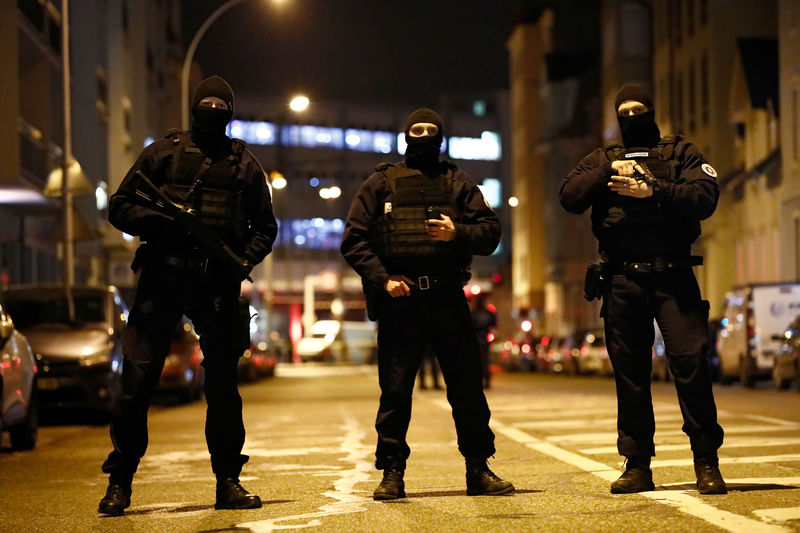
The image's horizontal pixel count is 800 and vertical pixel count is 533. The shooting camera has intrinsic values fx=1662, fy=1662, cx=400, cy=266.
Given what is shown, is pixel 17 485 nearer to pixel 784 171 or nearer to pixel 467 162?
pixel 784 171

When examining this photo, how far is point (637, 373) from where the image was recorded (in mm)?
8391

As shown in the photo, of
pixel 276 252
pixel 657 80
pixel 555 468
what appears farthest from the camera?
pixel 276 252

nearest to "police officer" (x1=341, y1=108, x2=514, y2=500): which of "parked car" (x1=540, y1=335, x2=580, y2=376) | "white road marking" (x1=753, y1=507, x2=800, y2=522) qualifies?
"white road marking" (x1=753, y1=507, x2=800, y2=522)

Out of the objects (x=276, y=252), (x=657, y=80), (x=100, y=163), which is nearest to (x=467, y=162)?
(x=276, y=252)

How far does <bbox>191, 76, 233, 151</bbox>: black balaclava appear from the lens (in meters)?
8.27

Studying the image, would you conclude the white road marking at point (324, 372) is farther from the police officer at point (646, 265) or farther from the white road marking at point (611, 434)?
the police officer at point (646, 265)

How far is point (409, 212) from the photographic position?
852 centimetres

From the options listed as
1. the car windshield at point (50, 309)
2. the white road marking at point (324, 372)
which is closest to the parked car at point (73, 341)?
the car windshield at point (50, 309)

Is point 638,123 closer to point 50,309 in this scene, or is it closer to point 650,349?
point 650,349

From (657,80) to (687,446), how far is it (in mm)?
54376

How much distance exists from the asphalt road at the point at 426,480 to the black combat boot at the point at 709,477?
0.10 m

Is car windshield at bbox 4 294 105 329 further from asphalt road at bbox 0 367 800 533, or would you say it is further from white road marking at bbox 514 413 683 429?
white road marking at bbox 514 413 683 429

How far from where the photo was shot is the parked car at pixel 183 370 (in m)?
25.8

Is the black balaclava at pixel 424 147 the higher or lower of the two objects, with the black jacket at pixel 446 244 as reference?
higher
